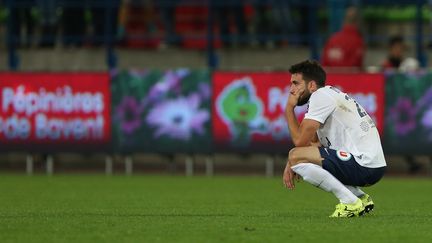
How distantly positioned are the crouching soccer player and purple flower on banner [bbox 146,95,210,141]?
30.3 ft

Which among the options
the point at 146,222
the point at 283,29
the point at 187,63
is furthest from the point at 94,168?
the point at 146,222

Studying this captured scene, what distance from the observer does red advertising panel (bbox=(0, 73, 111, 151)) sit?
21125 millimetres

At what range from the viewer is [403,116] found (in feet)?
67.5

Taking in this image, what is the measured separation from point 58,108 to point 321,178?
1042 cm

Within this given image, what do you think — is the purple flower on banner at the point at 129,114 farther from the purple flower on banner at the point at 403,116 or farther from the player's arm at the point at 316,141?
the player's arm at the point at 316,141

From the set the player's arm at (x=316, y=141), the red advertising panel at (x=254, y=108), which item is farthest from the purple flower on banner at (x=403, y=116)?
the player's arm at (x=316, y=141)

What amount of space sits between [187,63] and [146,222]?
13355mm

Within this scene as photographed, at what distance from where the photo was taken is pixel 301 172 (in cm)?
1141

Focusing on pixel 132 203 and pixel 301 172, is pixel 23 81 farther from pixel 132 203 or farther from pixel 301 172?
pixel 301 172

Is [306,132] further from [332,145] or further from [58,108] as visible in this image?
[58,108]

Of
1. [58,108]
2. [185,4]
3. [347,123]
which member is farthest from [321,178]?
[185,4]

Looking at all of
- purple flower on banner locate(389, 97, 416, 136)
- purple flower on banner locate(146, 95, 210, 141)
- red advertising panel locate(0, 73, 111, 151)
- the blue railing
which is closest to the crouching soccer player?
purple flower on banner locate(389, 97, 416, 136)

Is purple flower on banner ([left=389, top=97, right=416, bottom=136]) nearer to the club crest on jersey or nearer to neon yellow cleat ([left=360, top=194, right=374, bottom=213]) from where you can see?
neon yellow cleat ([left=360, top=194, right=374, bottom=213])

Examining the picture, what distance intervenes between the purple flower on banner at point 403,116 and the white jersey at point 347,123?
907 cm
